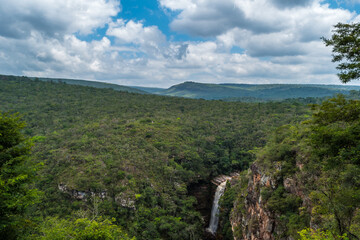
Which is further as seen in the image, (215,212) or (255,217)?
(215,212)

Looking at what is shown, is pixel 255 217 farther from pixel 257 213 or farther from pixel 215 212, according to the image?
pixel 215 212

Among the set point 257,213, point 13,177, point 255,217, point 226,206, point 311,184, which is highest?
point 13,177

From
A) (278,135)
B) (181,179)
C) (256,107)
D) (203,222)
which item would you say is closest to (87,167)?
(181,179)

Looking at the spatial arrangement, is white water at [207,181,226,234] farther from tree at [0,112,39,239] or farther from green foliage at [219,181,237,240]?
tree at [0,112,39,239]

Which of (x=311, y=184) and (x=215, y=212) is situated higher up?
(x=311, y=184)

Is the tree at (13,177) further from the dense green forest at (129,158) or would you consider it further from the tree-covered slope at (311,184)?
the tree-covered slope at (311,184)

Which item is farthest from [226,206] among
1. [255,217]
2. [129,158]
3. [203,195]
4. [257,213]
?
[129,158]

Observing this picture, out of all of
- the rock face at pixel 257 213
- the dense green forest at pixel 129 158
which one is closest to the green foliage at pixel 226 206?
the dense green forest at pixel 129 158

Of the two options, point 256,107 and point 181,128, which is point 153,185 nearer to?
point 181,128
